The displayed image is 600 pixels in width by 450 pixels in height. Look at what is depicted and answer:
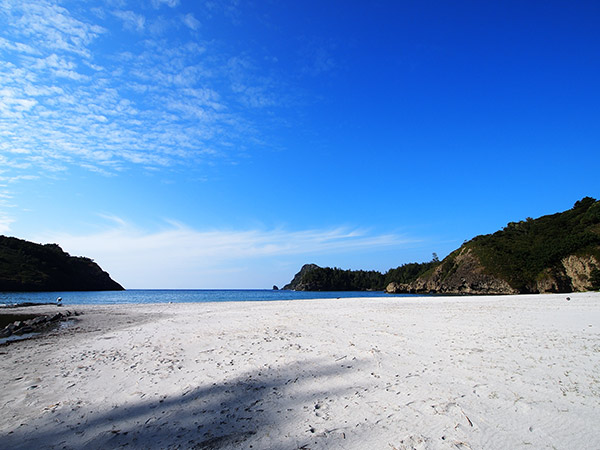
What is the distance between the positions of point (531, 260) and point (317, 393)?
8009 centimetres

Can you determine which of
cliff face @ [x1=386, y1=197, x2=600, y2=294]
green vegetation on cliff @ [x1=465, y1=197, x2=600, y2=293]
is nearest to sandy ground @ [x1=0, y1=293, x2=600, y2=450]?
cliff face @ [x1=386, y1=197, x2=600, y2=294]

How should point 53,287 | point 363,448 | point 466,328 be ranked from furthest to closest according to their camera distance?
point 53,287, point 466,328, point 363,448

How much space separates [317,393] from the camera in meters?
4.80

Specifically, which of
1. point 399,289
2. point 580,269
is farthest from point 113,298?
point 399,289

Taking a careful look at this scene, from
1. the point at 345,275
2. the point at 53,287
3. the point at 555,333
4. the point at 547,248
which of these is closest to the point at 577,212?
the point at 547,248

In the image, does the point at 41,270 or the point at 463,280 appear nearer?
the point at 463,280

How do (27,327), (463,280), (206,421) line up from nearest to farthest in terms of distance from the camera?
(206,421) < (27,327) < (463,280)

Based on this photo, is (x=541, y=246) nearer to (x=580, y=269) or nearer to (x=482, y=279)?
(x=482, y=279)

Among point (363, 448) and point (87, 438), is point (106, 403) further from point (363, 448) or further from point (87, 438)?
point (363, 448)

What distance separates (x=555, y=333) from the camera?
28.7ft

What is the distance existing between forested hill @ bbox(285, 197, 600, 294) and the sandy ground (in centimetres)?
5787

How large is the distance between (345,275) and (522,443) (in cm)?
17963

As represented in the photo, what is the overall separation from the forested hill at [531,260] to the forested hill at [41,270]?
114 metres

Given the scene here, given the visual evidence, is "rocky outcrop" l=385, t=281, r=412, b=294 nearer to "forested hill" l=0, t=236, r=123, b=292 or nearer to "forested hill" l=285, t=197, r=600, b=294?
"forested hill" l=285, t=197, r=600, b=294
